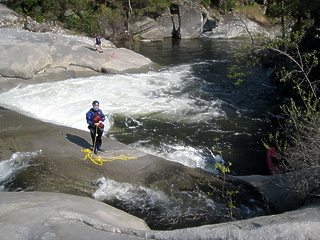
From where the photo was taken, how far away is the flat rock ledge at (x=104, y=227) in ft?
11.0

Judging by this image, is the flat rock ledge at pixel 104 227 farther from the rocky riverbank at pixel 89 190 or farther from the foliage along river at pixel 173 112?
the foliage along river at pixel 173 112

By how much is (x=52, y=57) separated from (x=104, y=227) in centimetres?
1373

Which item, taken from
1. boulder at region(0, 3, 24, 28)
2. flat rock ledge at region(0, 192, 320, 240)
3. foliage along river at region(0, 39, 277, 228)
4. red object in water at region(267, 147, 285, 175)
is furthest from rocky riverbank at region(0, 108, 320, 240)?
boulder at region(0, 3, 24, 28)

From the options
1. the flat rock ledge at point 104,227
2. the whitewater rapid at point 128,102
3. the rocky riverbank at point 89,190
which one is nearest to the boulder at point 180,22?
the whitewater rapid at point 128,102

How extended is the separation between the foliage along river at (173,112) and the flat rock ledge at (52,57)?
977mm

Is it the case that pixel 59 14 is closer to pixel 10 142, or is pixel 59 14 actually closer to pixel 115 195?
pixel 10 142

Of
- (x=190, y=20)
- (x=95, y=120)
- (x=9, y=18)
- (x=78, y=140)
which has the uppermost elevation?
(x=190, y=20)

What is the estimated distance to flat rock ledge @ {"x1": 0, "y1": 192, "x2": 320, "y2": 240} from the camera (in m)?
3.37

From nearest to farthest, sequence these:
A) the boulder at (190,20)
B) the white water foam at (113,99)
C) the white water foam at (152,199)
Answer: the white water foam at (152,199) < the white water foam at (113,99) < the boulder at (190,20)

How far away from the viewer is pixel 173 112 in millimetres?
11391

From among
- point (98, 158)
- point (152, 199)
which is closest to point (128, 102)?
point (98, 158)

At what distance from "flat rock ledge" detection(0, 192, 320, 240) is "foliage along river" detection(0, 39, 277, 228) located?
179 cm

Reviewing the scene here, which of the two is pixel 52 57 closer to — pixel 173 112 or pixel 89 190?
pixel 173 112

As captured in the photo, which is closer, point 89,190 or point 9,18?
point 89,190
